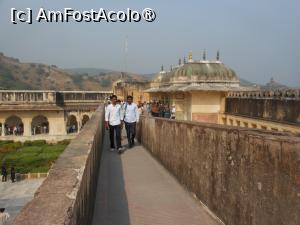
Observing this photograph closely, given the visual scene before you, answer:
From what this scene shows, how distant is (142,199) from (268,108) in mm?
9580

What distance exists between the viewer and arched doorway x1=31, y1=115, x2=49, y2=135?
4389 cm

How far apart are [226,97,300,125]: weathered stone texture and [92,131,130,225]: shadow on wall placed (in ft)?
20.3

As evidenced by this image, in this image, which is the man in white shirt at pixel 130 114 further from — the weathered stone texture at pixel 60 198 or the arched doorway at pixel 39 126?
the arched doorway at pixel 39 126

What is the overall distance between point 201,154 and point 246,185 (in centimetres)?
140

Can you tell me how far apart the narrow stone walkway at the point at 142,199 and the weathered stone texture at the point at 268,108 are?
5.78 m

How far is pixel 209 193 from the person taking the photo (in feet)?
14.4

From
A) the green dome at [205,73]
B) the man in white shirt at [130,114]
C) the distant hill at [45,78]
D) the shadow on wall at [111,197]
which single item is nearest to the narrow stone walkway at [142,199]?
the shadow on wall at [111,197]

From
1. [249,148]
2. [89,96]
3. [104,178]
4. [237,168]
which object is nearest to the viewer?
[249,148]

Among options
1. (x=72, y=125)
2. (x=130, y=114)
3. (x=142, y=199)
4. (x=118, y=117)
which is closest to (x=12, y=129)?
(x=72, y=125)

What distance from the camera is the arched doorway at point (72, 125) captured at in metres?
43.4

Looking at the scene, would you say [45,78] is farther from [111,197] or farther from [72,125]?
[111,197]

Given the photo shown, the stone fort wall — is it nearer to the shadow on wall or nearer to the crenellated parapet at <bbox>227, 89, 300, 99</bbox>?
the crenellated parapet at <bbox>227, 89, 300, 99</bbox>

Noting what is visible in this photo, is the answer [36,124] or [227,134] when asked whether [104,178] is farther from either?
[36,124]

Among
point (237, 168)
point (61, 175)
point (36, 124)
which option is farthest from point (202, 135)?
point (36, 124)
